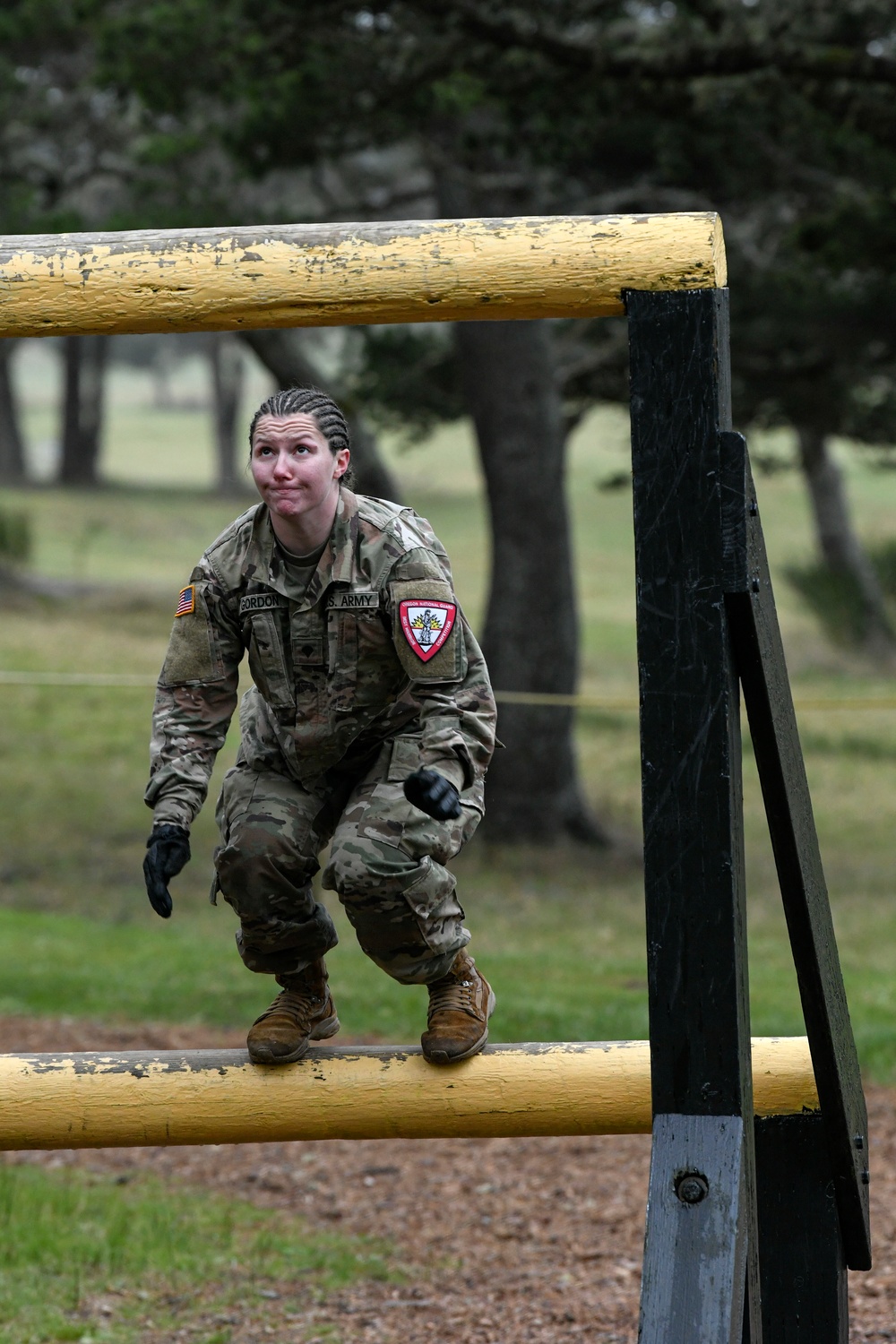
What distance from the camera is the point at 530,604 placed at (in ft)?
42.1

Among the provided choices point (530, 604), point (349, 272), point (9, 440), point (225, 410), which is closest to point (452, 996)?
point (349, 272)

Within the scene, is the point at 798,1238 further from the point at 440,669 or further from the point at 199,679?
the point at 199,679

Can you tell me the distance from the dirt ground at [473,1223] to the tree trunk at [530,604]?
5.92 metres

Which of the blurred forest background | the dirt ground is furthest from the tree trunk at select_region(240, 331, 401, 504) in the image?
the dirt ground

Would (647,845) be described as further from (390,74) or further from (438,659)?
(390,74)

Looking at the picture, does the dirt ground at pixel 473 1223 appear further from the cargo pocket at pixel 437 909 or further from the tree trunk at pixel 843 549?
the tree trunk at pixel 843 549

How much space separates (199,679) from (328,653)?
0.23 metres

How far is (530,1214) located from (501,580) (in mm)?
7972

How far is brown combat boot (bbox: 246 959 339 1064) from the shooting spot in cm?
272

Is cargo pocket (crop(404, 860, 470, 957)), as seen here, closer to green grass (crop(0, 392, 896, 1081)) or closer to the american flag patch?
the american flag patch

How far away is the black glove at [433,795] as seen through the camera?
2.53 m

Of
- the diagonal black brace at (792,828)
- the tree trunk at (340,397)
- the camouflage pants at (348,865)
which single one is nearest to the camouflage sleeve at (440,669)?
the camouflage pants at (348,865)

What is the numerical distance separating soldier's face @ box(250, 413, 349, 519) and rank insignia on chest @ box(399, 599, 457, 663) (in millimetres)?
246

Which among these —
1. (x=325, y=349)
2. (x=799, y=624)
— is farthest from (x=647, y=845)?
(x=325, y=349)
